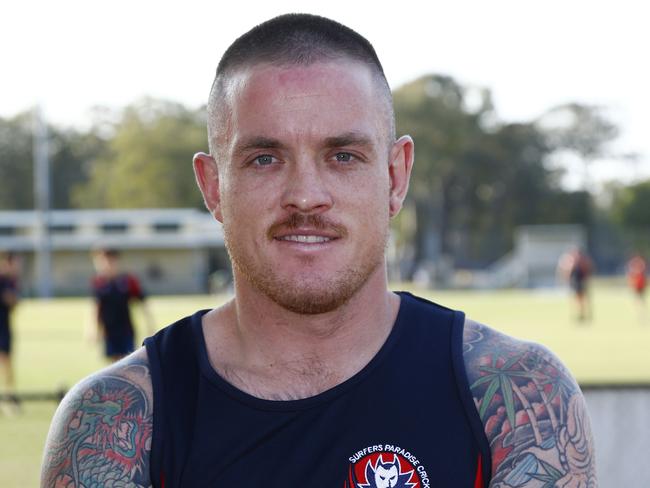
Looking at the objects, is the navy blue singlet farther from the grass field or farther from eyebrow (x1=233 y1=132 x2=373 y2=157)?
the grass field

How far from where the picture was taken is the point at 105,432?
2311mm

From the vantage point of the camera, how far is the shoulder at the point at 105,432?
7.39 ft

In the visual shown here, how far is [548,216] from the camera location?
84938 millimetres

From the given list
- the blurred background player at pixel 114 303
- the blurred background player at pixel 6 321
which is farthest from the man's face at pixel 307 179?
the blurred background player at pixel 6 321

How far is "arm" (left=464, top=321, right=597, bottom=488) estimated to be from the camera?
86.9 inches

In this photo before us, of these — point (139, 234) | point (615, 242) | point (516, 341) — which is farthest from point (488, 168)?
point (516, 341)

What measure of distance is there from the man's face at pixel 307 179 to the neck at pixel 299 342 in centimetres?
12

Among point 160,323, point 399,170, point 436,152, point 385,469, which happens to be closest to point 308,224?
point 399,170

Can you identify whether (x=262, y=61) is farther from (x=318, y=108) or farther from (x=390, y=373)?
(x=390, y=373)

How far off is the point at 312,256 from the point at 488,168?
82.5 m

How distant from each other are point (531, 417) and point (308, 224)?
677 mm

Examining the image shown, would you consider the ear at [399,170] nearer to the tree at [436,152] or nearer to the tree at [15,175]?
the tree at [436,152]

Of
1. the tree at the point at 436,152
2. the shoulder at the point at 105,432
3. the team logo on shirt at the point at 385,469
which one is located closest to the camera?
the team logo on shirt at the point at 385,469

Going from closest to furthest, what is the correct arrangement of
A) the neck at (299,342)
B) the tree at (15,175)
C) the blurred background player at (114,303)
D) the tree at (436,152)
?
the neck at (299,342) < the blurred background player at (114,303) < the tree at (436,152) < the tree at (15,175)
